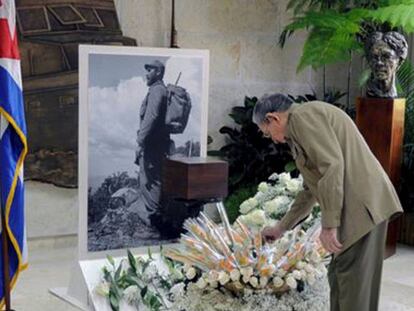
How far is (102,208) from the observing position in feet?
12.5

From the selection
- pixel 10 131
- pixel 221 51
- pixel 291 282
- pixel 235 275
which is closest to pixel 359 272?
pixel 291 282

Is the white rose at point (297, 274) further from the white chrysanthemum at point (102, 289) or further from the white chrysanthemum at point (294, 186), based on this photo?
the white chrysanthemum at point (102, 289)

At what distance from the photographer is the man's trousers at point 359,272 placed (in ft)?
8.73

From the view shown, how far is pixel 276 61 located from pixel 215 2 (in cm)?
87

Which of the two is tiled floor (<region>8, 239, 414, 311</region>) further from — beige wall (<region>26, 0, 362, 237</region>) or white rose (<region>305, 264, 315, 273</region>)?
white rose (<region>305, 264, 315, 273</region>)

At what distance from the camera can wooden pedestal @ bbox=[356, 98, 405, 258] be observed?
499cm

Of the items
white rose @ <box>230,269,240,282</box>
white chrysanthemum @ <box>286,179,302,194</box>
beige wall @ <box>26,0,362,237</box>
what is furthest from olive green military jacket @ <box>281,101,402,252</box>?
beige wall @ <box>26,0,362,237</box>

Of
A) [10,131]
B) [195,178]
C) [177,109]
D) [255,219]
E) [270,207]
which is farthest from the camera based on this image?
[177,109]

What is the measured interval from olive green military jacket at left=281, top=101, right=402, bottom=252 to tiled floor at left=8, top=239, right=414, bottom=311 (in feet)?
4.95

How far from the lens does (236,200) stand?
580 cm

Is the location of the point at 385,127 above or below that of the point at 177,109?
below

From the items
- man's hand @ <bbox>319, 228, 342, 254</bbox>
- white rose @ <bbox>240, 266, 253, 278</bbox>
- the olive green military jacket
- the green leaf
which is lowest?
Result: white rose @ <bbox>240, 266, 253, 278</bbox>

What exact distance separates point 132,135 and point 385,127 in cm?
211

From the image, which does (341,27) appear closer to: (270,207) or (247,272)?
(270,207)
